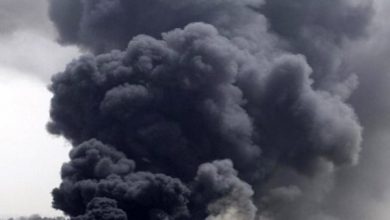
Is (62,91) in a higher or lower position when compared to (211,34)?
lower

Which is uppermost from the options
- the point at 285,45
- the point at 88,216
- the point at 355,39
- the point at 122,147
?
the point at 355,39

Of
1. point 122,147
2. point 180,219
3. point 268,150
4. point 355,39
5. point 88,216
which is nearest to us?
point 88,216

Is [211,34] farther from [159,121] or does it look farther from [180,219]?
[180,219]

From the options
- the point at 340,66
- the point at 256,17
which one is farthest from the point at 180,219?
the point at 340,66

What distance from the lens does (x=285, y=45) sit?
289ft

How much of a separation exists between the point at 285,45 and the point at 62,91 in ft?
86.3

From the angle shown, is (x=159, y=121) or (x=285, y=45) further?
(x=285, y=45)

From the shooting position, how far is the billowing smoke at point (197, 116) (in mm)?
69750

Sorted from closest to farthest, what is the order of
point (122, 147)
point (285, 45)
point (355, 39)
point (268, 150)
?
point (122, 147) → point (268, 150) → point (285, 45) → point (355, 39)

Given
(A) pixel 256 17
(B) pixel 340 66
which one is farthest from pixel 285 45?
(B) pixel 340 66

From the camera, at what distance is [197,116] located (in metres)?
77.1

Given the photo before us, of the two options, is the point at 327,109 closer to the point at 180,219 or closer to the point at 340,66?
the point at 340,66

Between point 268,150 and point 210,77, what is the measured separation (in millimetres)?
10771

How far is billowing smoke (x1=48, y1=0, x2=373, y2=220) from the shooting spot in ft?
229
